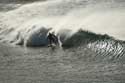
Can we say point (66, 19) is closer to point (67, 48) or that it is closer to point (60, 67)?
point (67, 48)

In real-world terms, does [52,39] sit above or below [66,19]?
below

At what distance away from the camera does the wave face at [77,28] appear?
681 inches

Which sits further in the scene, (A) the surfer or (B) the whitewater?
(A) the surfer

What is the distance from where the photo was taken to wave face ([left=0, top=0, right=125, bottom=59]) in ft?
56.7

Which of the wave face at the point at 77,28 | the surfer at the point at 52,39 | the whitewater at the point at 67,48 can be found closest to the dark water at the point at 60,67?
the whitewater at the point at 67,48

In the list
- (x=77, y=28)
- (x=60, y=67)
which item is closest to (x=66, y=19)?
(x=77, y=28)

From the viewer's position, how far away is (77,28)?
20391 millimetres

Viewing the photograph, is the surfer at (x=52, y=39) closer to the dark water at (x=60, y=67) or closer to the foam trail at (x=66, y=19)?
the foam trail at (x=66, y=19)

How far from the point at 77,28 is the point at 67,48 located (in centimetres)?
238

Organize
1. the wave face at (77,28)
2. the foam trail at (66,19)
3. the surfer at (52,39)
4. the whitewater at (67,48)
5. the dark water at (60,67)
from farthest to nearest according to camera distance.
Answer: the foam trail at (66,19)
the surfer at (52,39)
the wave face at (77,28)
the whitewater at (67,48)
the dark water at (60,67)

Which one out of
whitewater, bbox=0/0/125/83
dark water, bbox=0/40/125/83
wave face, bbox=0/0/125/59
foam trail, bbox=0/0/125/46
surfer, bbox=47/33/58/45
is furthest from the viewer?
foam trail, bbox=0/0/125/46

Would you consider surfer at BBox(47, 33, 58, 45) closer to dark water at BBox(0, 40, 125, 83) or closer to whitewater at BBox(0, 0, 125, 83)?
whitewater at BBox(0, 0, 125, 83)

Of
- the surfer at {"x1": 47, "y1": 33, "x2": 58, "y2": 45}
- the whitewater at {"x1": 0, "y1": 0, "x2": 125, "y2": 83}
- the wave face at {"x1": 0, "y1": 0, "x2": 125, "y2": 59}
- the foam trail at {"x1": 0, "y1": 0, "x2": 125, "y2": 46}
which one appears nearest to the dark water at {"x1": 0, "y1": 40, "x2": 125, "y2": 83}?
the whitewater at {"x1": 0, "y1": 0, "x2": 125, "y2": 83}

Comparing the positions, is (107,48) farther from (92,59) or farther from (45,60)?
(45,60)
